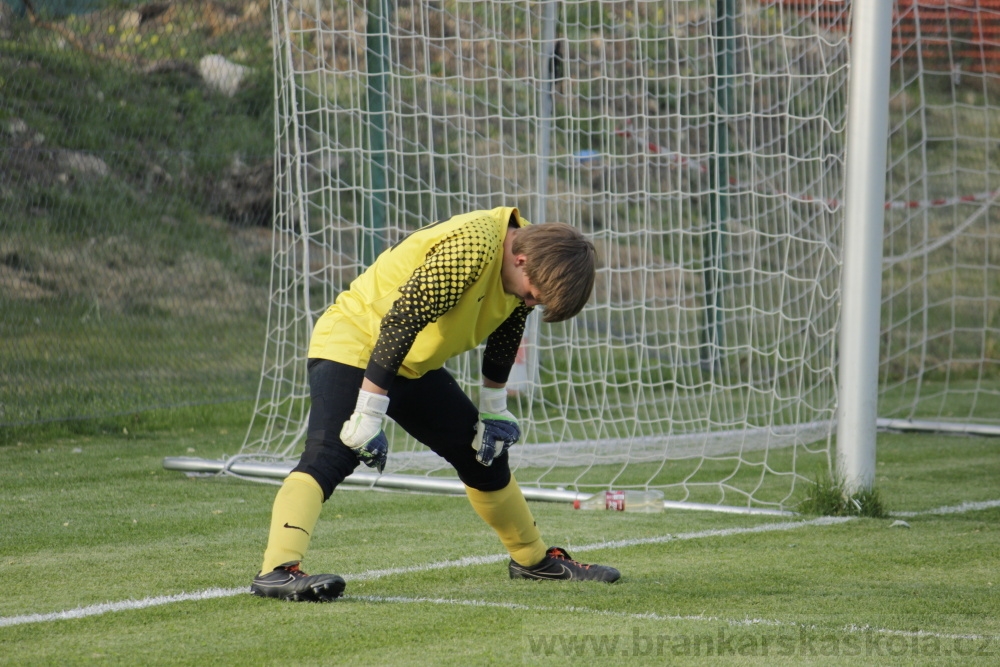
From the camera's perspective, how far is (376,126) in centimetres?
771

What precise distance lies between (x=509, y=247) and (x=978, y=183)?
10.9 meters

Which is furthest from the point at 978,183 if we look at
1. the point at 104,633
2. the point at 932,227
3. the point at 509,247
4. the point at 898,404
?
the point at 104,633

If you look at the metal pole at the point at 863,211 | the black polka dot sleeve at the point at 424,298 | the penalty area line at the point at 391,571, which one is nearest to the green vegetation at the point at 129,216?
the penalty area line at the point at 391,571

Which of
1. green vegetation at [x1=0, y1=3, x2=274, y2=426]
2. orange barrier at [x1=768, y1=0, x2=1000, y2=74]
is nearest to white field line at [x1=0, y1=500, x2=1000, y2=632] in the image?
green vegetation at [x1=0, y1=3, x2=274, y2=426]

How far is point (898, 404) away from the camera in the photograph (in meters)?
10.8

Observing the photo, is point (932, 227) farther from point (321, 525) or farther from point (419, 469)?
point (321, 525)

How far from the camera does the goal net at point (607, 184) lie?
7.46 metres

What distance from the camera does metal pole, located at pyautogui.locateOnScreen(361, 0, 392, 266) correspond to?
301 inches

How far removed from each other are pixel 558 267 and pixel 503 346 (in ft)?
1.94

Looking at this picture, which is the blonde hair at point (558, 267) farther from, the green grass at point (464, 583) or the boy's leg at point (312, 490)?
the green grass at point (464, 583)

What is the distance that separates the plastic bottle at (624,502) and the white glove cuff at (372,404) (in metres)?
2.67

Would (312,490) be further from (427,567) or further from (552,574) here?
(552,574)

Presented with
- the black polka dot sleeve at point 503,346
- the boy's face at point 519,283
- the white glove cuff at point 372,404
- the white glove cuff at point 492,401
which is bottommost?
the white glove cuff at point 492,401

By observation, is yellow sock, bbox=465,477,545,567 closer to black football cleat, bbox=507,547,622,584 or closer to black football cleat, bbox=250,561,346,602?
black football cleat, bbox=507,547,622,584
